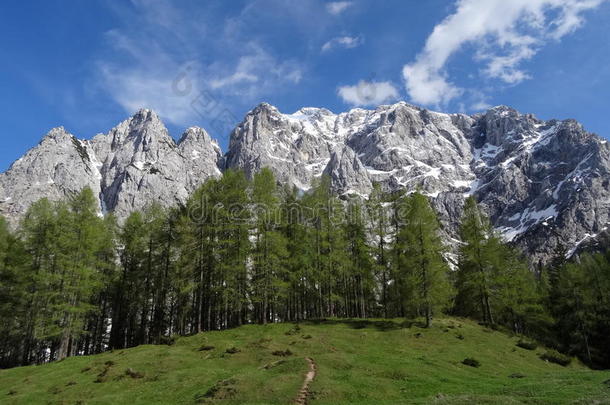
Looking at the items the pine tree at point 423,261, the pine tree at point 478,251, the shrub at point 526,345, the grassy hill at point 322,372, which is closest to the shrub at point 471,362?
the grassy hill at point 322,372

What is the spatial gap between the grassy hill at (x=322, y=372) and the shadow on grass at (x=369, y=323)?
0.32 metres

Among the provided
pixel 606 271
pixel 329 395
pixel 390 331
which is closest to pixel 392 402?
pixel 329 395

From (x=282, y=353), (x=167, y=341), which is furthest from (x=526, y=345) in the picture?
(x=167, y=341)

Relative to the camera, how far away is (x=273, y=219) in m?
45.8

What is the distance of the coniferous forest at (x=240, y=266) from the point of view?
42.7 m

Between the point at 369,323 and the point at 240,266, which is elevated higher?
the point at 240,266

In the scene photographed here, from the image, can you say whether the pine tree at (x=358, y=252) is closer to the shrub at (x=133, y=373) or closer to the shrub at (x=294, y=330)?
Answer: the shrub at (x=294, y=330)

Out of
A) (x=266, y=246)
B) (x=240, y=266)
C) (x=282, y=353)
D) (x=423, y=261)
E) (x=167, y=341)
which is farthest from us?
(x=266, y=246)

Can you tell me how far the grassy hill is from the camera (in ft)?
67.4

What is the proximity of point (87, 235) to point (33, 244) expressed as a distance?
665 cm

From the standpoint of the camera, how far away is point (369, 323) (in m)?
43.2

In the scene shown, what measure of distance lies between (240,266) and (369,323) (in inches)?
627

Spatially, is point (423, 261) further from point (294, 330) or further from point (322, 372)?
point (322, 372)

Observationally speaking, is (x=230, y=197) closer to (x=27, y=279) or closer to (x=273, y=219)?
(x=273, y=219)
